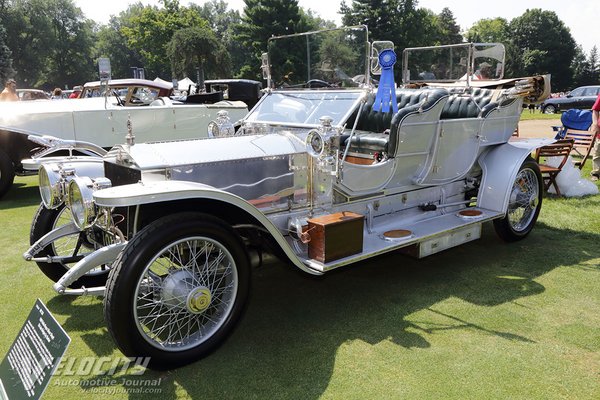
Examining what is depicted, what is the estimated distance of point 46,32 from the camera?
189 ft

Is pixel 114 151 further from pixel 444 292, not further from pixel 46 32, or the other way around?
pixel 46 32

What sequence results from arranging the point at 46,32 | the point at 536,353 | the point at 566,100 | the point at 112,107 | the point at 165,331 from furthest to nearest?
the point at 46,32 → the point at 566,100 → the point at 112,107 → the point at 165,331 → the point at 536,353

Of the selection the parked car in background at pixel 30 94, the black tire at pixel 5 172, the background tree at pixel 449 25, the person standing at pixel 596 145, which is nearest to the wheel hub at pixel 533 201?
the person standing at pixel 596 145

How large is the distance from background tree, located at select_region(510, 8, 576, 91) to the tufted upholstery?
5506cm

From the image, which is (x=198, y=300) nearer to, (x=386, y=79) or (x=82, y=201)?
(x=82, y=201)

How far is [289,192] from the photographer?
3.48 m

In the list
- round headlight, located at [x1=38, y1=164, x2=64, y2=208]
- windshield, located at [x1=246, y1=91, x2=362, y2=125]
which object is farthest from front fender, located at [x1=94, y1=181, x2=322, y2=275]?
windshield, located at [x1=246, y1=91, x2=362, y2=125]

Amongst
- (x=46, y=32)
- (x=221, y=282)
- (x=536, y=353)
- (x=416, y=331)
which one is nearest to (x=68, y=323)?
(x=221, y=282)

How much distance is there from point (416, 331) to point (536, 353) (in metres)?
0.74

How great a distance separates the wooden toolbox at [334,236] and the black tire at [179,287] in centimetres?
55

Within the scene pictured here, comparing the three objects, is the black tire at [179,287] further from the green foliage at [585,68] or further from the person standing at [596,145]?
the green foliage at [585,68]

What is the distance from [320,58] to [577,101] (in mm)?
24560

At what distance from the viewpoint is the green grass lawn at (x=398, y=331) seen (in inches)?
101

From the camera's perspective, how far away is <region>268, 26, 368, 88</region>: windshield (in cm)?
400
